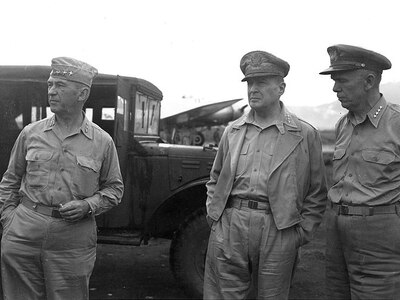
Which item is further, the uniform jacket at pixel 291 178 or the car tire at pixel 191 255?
the car tire at pixel 191 255

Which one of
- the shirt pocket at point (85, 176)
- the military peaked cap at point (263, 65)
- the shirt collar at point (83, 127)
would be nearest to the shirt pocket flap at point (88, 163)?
the shirt pocket at point (85, 176)

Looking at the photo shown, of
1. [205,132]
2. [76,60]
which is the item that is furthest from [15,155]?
[205,132]

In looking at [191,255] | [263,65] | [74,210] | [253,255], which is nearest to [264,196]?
[253,255]

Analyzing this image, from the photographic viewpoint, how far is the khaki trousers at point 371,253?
2.64 metres

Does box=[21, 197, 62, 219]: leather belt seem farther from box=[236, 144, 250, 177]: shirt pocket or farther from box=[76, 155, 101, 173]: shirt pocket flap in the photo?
box=[236, 144, 250, 177]: shirt pocket

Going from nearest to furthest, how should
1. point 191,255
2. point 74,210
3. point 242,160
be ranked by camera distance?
point 74,210 → point 242,160 → point 191,255

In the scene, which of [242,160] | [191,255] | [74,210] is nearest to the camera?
[74,210]

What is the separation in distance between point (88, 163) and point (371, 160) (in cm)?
149

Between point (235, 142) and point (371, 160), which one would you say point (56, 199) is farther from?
point (371, 160)

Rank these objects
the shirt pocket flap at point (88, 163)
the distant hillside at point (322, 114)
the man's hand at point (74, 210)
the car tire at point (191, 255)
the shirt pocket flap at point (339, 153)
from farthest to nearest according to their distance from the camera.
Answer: the distant hillside at point (322, 114)
the car tire at point (191, 255)
the shirt pocket flap at point (339, 153)
the shirt pocket flap at point (88, 163)
the man's hand at point (74, 210)

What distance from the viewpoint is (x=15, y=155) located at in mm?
2795

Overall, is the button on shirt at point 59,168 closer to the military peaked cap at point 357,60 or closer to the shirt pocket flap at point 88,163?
the shirt pocket flap at point 88,163

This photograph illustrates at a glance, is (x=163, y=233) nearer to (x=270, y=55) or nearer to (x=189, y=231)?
(x=189, y=231)

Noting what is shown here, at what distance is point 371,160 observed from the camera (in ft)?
8.84
